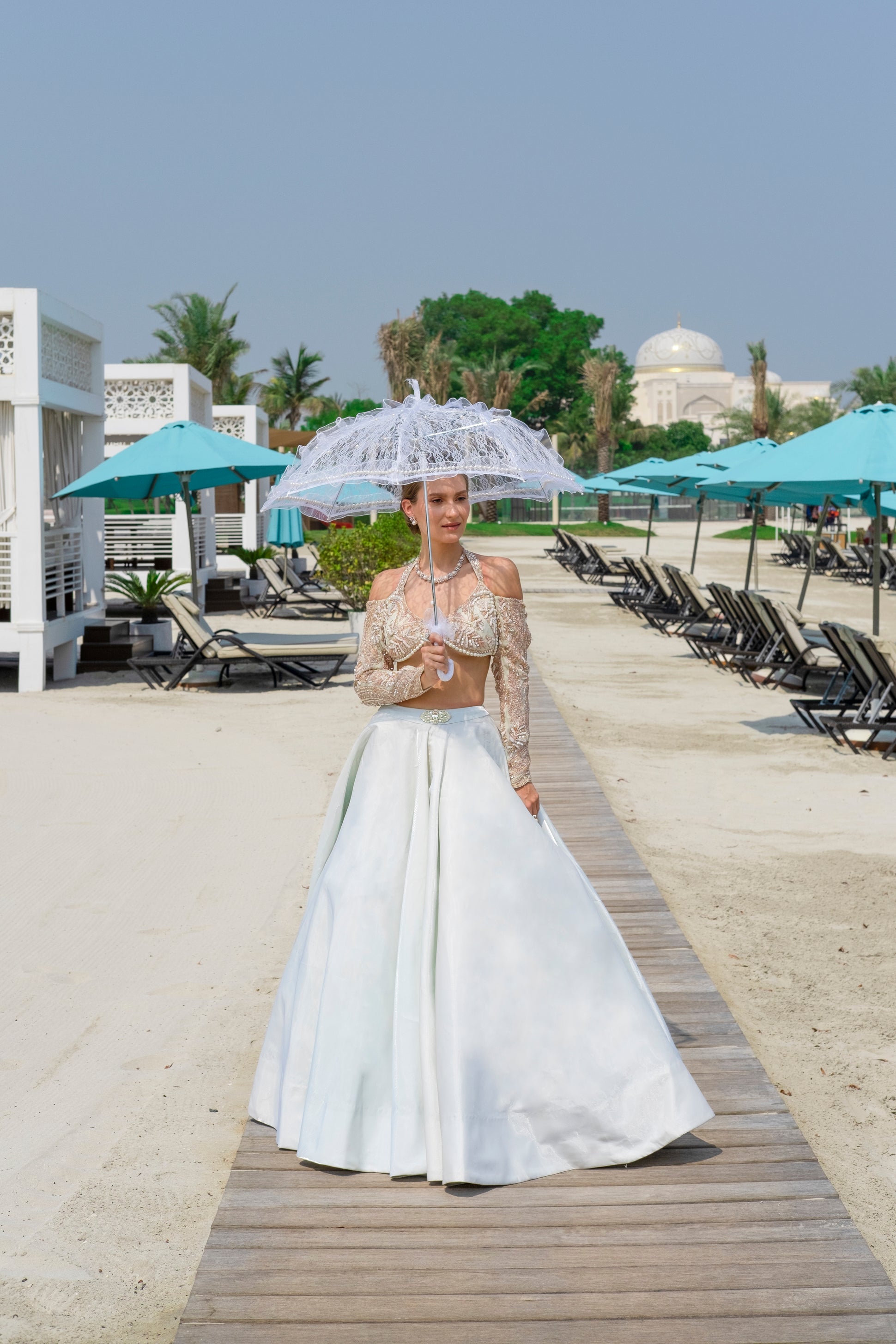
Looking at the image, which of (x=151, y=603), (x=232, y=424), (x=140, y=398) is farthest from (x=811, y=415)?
(x=151, y=603)

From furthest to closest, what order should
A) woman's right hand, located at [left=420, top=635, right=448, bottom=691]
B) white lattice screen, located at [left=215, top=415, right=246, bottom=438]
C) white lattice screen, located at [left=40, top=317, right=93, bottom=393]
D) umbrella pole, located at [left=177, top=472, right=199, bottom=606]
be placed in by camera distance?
white lattice screen, located at [left=215, top=415, right=246, bottom=438]
umbrella pole, located at [left=177, top=472, right=199, bottom=606]
white lattice screen, located at [left=40, top=317, right=93, bottom=393]
woman's right hand, located at [left=420, top=635, right=448, bottom=691]

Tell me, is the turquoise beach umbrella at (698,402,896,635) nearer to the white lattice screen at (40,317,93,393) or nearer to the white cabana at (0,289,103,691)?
the white cabana at (0,289,103,691)

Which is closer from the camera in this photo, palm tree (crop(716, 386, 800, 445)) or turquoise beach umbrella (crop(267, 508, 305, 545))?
turquoise beach umbrella (crop(267, 508, 305, 545))

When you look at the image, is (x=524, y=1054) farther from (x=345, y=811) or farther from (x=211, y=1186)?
(x=211, y=1186)

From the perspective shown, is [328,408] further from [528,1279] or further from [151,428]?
[528,1279]

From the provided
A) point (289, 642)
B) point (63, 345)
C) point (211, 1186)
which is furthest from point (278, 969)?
point (63, 345)

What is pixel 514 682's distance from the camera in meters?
3.19

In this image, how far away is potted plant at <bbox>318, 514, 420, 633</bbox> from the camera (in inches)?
696

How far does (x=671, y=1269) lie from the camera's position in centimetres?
257

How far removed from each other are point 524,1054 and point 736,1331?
0.73m

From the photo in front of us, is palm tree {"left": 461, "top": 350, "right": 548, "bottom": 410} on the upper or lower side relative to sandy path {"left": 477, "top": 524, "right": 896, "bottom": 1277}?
upper

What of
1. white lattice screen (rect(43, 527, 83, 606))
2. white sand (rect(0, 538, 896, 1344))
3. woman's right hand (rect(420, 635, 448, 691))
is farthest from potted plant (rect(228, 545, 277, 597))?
woman's right hand (rect(420, 635, 448, 691))

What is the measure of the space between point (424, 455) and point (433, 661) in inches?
18.6

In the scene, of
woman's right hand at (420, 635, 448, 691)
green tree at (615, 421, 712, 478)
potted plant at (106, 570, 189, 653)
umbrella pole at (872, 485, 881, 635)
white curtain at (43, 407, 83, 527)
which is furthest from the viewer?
green tree at (615, 421, 712, 478)
